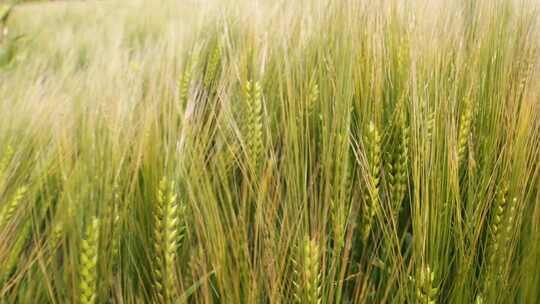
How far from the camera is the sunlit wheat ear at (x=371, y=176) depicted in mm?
613

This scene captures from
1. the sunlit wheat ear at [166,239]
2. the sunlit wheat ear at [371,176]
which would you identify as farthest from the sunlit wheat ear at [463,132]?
the sunlit wheat ear at [166,239]

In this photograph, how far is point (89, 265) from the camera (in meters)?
0.52

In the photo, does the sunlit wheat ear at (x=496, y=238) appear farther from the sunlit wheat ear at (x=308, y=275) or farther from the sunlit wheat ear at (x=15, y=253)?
the sunlit wheat ear at (x=15, y=253)

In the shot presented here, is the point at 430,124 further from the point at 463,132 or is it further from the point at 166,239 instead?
the point at 166,239

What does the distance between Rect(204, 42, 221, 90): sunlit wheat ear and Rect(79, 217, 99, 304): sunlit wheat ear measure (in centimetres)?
50

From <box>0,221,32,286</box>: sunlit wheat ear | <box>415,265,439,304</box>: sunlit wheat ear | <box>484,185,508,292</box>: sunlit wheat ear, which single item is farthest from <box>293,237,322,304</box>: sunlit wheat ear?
<box>0,221,32,286</box>: sunlit wheat ear

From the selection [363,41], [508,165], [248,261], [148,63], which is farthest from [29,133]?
[508,165]

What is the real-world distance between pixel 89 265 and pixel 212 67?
60cm

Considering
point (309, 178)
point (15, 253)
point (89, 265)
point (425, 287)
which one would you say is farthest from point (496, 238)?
point (15, 253)

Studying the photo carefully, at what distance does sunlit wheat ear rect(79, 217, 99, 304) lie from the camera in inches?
20.4

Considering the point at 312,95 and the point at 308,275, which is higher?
the point at 312,95

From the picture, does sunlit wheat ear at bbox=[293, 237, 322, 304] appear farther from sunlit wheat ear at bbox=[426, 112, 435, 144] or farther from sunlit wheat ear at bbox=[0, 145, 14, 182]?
sunlit wheat ear at bbox=[0, 145, 14, 182]

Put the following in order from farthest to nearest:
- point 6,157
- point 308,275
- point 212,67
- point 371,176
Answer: point 212,67 < point 6,157 < point 371,176 < point 308,275

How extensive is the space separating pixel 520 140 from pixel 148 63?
89cm
